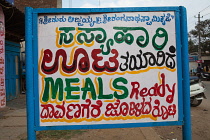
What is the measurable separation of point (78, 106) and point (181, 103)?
1.34 m

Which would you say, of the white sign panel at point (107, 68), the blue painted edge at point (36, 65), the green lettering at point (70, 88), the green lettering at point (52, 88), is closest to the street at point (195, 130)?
the white sign panel at point (107, 68)

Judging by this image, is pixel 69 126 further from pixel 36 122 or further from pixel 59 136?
pixel 59 136

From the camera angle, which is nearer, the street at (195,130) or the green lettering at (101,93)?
the green lettering at (101,93)

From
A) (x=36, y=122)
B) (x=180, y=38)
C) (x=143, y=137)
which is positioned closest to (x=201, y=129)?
(x=143, y=137)

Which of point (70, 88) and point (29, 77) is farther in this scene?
point (70, 88)

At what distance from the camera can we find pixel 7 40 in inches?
337

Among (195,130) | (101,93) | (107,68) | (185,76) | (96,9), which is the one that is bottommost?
(195,130)

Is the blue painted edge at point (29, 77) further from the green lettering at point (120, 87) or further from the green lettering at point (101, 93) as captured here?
the green lettering at point (120, 87)

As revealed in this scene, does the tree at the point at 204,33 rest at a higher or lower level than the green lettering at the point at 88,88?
higher

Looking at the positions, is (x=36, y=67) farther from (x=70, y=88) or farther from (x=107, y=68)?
(x=107, y=68)

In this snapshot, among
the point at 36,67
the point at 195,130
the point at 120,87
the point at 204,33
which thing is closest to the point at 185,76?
the point at 120,87

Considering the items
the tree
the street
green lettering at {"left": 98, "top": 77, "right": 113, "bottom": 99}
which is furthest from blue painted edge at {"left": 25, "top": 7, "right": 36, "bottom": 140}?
the tree

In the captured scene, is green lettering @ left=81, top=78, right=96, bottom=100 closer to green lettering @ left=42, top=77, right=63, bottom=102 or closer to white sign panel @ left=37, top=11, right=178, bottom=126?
white sign panel @ left=37, top=11, right=178, bottom=126

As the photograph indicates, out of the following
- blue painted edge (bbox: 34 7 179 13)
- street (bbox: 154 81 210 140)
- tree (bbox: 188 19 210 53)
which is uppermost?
tree (bbox: 188 19 210 53)
